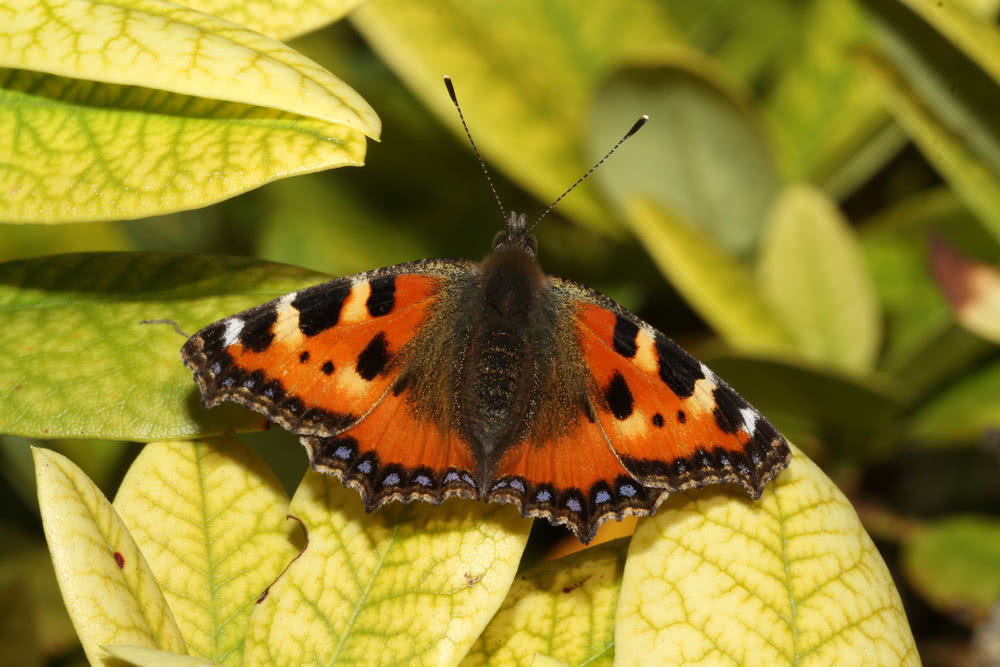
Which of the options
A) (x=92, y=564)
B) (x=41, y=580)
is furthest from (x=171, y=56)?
(x=41, y=580)

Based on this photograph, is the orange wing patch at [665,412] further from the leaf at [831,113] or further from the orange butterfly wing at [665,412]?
the leaf at [831,113]

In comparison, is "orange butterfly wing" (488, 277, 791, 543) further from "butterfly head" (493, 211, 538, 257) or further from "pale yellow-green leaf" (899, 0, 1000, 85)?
"pale yellow-green leaf" (899, 0, 1000, 85)

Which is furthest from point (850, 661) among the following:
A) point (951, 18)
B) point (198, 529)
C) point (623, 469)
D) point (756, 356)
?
point (951, 18)

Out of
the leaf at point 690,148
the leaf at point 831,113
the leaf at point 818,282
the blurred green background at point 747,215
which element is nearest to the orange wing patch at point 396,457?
the blurred green background at point 747,215

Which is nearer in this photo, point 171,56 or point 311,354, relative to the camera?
point 171,56

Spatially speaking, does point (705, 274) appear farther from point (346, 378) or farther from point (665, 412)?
point (346, 378)

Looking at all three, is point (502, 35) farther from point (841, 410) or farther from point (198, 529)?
point (198, 529)
